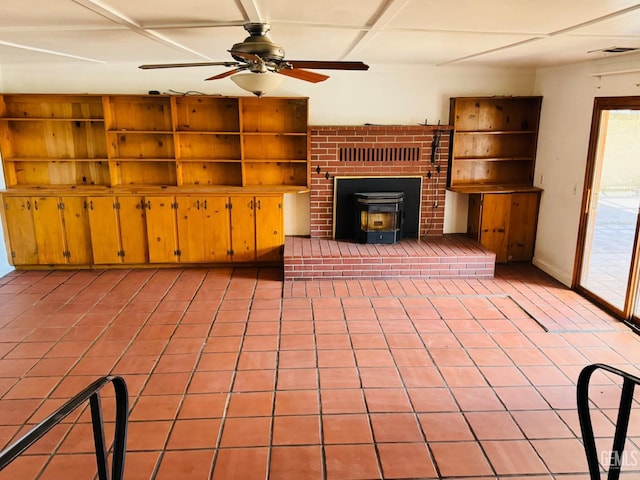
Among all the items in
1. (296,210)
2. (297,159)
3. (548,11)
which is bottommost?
(296,210)

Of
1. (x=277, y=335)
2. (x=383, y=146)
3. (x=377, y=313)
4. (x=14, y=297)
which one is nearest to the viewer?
(x=277, y=335)

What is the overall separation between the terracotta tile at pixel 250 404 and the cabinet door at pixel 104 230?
3154 mm

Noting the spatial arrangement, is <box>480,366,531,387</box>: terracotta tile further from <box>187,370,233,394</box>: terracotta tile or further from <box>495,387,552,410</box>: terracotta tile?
<box>187,370,233,394</box>: terracotta tile

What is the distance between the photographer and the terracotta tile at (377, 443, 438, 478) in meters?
2.33

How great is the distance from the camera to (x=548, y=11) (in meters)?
2.43

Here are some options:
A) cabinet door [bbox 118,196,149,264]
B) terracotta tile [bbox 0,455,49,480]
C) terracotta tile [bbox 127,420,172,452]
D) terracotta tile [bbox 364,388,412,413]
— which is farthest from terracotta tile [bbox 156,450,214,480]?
cabinet door [bbox 118,196,149,264]

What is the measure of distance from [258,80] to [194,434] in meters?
2.04

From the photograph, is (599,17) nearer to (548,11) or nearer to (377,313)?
(548,11)

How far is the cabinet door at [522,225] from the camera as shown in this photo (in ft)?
18.3

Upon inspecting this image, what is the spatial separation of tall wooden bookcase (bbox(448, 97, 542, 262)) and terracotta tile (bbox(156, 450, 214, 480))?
13.8ft

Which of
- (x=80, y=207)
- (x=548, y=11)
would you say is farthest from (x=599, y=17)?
(x=80, y=207)

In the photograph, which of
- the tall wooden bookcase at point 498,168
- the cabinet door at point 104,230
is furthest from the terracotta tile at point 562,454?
the cabinet door at point 104,230

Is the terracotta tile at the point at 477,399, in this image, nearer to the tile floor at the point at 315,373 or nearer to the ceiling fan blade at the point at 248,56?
the tile floor at the point at 315,373

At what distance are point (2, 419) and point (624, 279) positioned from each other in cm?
556
